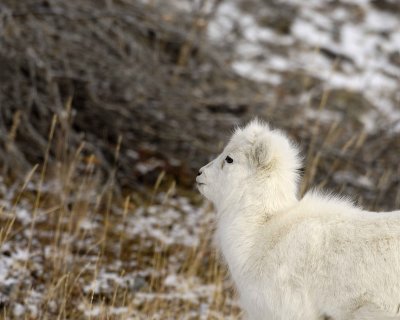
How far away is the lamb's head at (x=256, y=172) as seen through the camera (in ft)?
11.6

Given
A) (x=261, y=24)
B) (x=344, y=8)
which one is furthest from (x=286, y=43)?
(x=344, y=8)

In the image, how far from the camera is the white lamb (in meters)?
2.95

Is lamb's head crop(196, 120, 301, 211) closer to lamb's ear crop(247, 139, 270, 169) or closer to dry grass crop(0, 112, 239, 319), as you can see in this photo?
lamb's ear crop(247, 139, 270, 169)

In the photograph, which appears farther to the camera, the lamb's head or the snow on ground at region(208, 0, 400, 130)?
the snow on ground at region(208, 0, 400, 130)

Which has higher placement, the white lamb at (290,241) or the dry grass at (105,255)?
the white lamb at (290,241)

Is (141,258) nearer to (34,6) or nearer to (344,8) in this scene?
(34,6)

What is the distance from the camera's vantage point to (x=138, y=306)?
4.82 m

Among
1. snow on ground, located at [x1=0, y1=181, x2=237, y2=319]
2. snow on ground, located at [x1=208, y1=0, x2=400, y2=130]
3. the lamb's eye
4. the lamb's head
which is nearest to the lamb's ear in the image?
the lamb's head

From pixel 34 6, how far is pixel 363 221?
4.69 m

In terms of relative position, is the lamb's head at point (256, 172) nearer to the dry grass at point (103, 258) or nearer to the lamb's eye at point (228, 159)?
the lamb's eye at point (228, 159)

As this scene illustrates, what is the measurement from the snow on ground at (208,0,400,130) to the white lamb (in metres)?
6.37

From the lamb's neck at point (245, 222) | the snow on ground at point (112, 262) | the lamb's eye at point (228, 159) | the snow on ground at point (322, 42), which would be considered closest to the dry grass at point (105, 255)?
the snow on ground at point (112, 262)

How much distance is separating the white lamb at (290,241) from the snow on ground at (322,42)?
6366 millimetres

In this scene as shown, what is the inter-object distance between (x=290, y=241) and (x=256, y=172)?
0.50m
